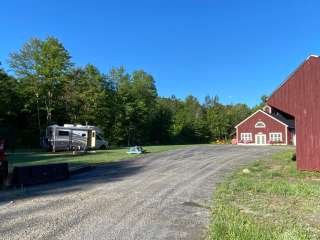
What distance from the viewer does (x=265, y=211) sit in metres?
8.20

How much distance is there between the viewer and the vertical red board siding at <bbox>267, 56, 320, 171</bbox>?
53.9 feet

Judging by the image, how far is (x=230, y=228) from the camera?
6473 mm

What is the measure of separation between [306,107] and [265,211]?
9.86 m

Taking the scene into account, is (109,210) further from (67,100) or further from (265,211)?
(67,100)

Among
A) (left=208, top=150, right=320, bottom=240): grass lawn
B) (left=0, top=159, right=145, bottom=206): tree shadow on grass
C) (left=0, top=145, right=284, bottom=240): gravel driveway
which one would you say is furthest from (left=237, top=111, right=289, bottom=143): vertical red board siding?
(left=0, top=145, right=284, bottom=240): gravel driveway

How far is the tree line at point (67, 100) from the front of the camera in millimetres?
48188

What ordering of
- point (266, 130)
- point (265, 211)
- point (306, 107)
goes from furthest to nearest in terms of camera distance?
point (266, 130), point (306, 107), point (265, 211)

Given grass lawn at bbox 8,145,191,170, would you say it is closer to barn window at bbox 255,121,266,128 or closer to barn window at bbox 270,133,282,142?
barn window at bbox 270,133,282,142

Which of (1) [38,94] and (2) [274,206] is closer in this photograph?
(2) [274,206]

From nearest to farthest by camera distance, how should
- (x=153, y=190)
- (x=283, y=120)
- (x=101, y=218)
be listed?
(x=101, y=218)
(x=153, y=190)
(x=283, y=120)

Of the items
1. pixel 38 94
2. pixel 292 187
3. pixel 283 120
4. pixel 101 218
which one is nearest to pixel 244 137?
pixel 283 120

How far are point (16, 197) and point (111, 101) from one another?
50.5 m

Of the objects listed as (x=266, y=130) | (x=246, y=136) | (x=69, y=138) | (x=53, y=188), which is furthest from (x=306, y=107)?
(x=246, y=136)

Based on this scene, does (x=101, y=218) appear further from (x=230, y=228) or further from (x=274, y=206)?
(x=274, y=206)
